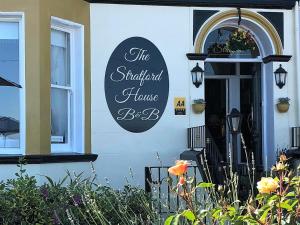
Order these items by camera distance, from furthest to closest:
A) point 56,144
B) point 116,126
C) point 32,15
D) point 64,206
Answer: point 116,126, point 56,144, point 32,15, point 64,206

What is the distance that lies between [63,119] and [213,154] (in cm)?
245

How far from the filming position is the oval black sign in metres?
8.84

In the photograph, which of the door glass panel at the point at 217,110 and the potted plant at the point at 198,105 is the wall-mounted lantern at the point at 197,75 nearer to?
the potted plant at the point at 198,105

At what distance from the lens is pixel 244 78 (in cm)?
1071

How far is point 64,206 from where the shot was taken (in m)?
5.42

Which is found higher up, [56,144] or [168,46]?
[168,46]

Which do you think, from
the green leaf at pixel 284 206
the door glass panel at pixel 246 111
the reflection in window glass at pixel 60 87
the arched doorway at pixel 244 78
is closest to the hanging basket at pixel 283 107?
the arched doorway at pixel 244 78

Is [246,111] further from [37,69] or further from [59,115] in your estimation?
[37,69]

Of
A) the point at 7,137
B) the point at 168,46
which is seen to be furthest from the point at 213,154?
the point at 7,137

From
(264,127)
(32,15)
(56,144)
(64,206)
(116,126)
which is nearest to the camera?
(64,206)

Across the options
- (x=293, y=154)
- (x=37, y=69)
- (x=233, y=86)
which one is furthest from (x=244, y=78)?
(x=37, y=69)

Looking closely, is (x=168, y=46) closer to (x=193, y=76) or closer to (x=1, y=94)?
(x=193, y=76)

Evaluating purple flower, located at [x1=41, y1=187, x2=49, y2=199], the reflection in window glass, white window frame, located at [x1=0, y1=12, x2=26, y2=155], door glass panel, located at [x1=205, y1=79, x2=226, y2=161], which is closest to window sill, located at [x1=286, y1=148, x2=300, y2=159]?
door glass panel, located at [x1=205, y1=79, x2=226, y2=161]

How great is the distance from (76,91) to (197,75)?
2.05 metres
